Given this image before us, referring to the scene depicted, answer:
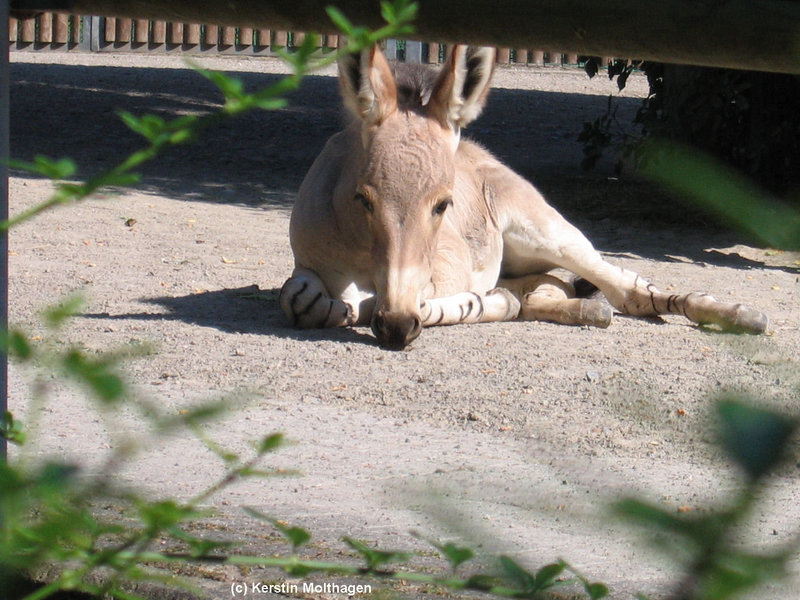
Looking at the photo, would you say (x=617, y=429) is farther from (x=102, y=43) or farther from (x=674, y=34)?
(x=102, y=43)

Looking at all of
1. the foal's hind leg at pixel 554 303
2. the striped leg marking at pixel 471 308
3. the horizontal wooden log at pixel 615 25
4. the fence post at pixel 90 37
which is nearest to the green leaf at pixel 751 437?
the horizontal wooden log at pixel 615 25

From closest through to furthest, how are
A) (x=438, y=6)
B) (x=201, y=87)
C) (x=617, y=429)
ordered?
(x=438, y=6)
(x=617, y=429)
(x=201, y=87)

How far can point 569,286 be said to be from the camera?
734 cm

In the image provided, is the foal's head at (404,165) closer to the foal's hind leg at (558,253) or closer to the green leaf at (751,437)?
the foal's hind leg at (558,253)

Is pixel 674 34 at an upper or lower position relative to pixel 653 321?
upper

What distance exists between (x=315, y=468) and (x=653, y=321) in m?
3.57

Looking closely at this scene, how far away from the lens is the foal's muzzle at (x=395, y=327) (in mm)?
5477

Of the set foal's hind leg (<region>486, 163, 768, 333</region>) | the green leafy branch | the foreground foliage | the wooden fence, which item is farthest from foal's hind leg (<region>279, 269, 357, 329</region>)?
the wooden fence

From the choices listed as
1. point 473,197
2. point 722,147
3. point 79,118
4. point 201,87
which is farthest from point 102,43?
point 473,197

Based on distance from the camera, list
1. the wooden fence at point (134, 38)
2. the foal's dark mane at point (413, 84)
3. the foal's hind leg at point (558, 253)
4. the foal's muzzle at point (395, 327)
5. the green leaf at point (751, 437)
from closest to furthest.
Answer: the green leaf at point (751, 437), the foal's muzzle at point (395, 327), the foal's dark mane at point (413, 84), the foal's hind leg at point (558, 253), the wooden fence at point (134, 38)

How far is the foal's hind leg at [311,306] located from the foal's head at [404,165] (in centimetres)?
47

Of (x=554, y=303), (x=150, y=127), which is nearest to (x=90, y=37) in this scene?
(x=554, y=303)

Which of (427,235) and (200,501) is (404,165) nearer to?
(427,235)

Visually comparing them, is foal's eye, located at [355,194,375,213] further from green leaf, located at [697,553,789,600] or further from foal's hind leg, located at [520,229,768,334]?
green leaf, located at [697,553,789,600]
